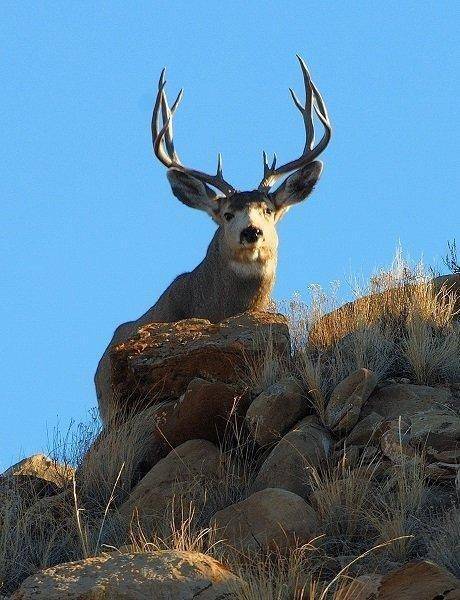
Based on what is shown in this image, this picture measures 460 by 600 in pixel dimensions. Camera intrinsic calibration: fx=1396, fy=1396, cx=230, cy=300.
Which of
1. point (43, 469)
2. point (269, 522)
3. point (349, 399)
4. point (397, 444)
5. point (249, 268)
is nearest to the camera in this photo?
point (269, 522)

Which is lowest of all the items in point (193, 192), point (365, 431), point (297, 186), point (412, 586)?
point (412, 586)

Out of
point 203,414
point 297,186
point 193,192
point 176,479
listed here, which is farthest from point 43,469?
point 297,186

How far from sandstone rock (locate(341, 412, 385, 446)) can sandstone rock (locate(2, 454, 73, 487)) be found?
7.20 ft

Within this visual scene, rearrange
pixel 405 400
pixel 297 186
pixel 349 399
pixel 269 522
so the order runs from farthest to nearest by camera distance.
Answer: pixel 297 186 → pixel 405 400 → pixel 349 399 → pixel 269 522

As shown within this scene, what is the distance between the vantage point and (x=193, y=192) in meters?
14.3

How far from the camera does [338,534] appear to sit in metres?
8.38

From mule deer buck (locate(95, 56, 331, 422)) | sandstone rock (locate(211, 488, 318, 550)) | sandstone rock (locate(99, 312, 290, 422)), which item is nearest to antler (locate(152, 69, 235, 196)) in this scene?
mule deer buck (locate(95, 56, 331, 422))

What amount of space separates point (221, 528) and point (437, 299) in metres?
5.51

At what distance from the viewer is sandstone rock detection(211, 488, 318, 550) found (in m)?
7.94

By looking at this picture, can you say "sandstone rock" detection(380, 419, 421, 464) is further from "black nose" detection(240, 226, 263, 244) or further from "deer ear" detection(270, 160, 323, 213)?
"deer ear" detection(270, 160, 323, 213)

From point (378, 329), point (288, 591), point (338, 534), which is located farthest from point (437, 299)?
point (288, 591)

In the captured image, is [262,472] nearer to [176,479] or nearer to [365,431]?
[176,479]

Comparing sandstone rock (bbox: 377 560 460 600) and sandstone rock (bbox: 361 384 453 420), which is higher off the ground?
sandstone rock (bbox: 361 384 453 420)

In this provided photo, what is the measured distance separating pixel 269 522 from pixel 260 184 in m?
6.56
